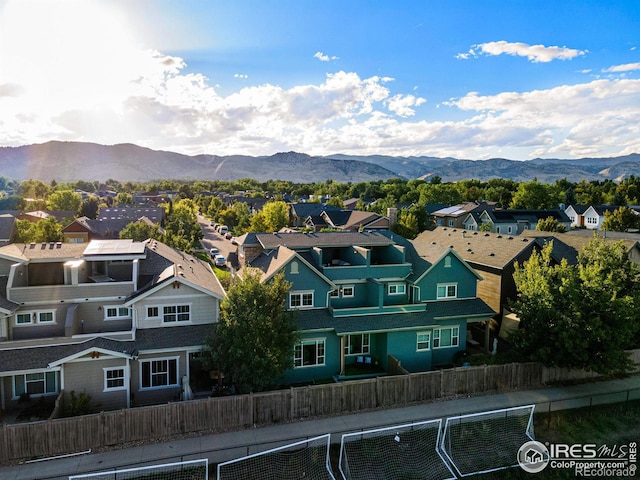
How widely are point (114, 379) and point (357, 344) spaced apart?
14.1 m

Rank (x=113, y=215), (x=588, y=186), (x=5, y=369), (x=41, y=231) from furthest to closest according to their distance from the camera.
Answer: (x=588, y=186), (x=113, y=215), (x=41, y=231), (x=5, y=369)

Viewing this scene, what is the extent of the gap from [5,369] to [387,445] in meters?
17.6

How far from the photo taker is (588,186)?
164 meters

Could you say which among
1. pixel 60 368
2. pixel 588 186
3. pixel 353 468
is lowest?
pixel 353 468

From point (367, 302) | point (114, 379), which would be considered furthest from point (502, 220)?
point (114, 379)

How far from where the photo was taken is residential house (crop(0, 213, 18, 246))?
5866 centimetres

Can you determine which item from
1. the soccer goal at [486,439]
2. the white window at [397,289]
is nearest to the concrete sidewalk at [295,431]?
the soccer goal at [486,439]

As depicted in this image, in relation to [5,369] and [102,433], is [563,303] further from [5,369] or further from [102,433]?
[5,369]

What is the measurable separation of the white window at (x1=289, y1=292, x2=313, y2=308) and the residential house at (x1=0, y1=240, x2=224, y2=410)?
4.43m

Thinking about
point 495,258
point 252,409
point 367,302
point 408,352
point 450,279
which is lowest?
point 252,409

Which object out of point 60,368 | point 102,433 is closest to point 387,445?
point 102,433

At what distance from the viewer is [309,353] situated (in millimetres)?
25500

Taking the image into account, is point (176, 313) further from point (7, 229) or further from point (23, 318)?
point (7, 229)

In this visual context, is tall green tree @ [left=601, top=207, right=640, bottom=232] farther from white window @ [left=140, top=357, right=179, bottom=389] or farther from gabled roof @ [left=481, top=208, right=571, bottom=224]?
white window @ [left=140, top=357, right=179, bottom=389]
